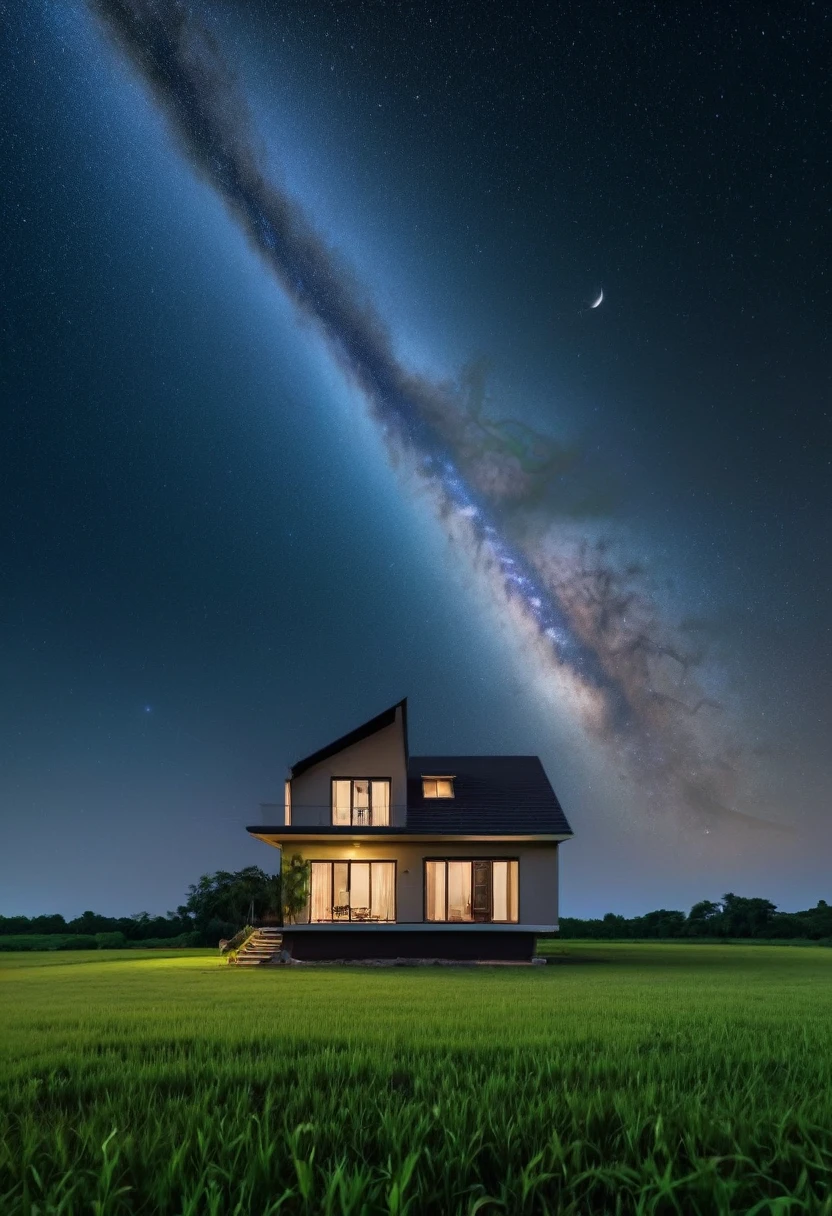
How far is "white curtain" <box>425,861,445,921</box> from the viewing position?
1187 inches

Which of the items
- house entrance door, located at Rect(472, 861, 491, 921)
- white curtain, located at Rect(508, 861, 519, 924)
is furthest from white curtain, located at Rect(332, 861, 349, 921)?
white curtain, located at Rect(508, 861, 519, 924)

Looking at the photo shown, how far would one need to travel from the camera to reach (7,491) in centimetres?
3525

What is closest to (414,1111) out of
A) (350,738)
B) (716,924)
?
(350,738)

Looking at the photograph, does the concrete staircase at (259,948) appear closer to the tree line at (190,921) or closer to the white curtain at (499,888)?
the tree line at (190,921)

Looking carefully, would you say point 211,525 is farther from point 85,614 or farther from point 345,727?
point 345,727

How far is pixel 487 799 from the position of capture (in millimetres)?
31641

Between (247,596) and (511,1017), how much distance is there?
2771 cm

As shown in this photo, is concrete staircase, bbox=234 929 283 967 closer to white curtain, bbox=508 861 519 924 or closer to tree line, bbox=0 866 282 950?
tree line, bbox=0 866 282 950

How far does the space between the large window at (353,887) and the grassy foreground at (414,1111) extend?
1998 cm

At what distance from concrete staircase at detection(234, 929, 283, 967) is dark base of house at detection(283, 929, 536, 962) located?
1.80 feet

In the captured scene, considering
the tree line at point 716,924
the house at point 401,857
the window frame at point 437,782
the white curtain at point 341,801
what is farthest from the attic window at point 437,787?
the tree line at point 716,924

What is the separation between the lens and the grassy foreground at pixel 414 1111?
322 cm

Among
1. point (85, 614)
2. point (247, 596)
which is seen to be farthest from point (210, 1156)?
point (85, 614)

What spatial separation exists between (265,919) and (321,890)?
1860 mm
